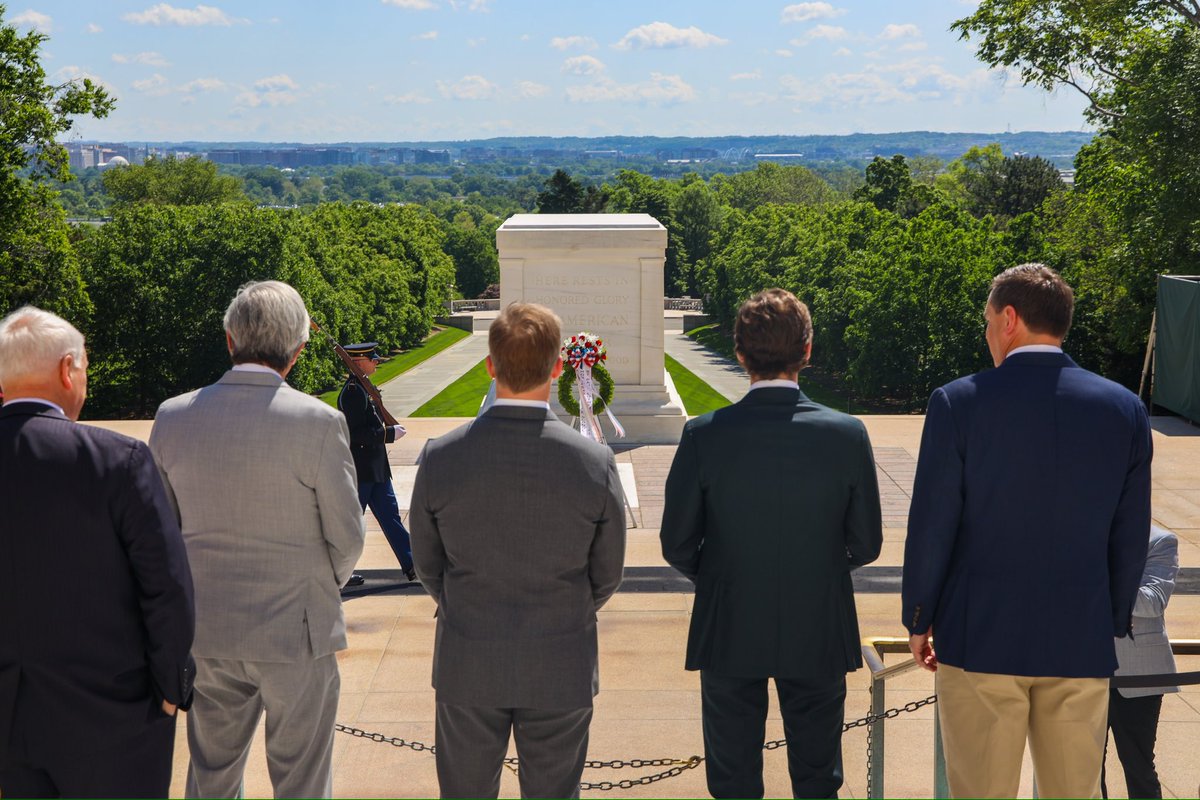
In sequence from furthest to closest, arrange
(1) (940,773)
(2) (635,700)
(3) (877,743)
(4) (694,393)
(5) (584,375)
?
1. (4) (694,393)
2. (5) (584,375)
3. (2) (635,700)
4. (3) (877,743)
5. (1) (940,773)

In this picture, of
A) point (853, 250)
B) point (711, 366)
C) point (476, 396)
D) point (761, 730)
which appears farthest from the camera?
point (711, 366)

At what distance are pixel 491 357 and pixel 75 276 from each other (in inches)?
1196

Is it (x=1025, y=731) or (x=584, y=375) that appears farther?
(x=584, y=375)

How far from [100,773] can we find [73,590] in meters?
0.52

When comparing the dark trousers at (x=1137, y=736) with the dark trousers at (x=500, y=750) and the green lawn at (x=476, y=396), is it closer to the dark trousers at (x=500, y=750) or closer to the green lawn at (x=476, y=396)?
the dark trousers at (x=500, y=750)

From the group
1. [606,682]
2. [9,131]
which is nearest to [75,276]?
[9,131]

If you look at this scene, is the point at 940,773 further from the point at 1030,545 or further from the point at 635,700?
the point at 635,700

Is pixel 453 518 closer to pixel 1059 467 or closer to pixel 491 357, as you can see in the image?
pixel 491 357

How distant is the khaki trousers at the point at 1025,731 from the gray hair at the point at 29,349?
2.86 meters

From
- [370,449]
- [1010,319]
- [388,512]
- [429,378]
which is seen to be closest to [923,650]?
[1010,319]

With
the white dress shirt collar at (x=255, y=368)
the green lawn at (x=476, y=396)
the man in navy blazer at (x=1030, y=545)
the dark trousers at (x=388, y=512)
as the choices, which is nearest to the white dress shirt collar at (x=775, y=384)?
the man in navy blazer at (x=1030, y=545)

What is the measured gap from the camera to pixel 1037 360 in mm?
3869

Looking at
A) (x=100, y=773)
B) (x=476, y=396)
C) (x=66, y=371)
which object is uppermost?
(x=66, y=371)

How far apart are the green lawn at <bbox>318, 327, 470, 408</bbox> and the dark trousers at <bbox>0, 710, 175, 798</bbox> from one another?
1676 inches
